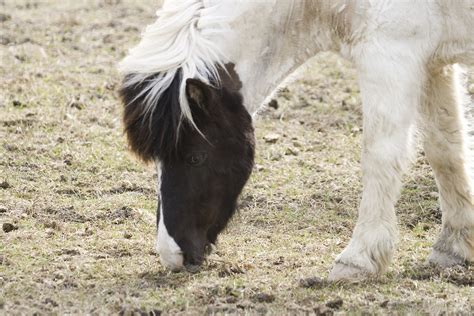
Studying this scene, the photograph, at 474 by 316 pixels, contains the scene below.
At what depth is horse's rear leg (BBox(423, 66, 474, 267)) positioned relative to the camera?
5.96 m

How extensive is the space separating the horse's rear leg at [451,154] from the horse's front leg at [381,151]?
55 cm

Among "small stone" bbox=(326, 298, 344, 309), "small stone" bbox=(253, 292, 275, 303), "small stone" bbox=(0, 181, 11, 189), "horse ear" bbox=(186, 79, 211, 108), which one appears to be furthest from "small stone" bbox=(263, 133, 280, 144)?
"small stone" bbox=(326, 298, 344, 309)

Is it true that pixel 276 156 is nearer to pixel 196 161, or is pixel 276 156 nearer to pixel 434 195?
pixel 434 195

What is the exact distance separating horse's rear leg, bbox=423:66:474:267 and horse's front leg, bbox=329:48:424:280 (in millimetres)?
554

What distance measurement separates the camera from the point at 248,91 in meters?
5.70

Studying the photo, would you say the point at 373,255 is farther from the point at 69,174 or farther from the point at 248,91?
the point at 69,174

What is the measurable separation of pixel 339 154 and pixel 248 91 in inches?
101

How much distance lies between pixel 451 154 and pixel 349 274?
3.65 feet

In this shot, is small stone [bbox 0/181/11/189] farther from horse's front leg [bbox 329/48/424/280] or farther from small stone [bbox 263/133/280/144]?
horse's front leg [bbox 329/48/424/280]

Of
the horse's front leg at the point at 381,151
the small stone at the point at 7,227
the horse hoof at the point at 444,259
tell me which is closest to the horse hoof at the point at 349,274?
the horse's front leg at the point at 381,151

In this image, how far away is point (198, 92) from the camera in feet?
17.4

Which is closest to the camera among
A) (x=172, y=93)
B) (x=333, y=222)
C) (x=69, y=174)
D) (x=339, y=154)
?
(x=172, y=93)

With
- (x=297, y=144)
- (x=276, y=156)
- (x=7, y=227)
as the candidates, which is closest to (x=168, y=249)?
(x=7, y=227)

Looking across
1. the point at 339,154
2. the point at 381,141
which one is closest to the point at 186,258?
the point at 381,141
